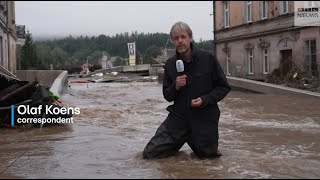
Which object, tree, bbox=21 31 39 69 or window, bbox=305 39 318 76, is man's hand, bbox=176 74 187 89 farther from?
tree, bbox=21 31 39 69

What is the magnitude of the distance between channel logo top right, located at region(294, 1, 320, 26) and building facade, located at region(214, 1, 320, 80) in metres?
0.26

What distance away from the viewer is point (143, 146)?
7395mm

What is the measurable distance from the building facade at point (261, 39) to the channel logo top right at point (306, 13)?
261mm

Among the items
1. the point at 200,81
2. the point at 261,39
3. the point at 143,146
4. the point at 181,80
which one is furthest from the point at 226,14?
the point at 181,80

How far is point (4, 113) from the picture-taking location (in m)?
9.86

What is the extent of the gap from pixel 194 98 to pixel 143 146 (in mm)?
1672

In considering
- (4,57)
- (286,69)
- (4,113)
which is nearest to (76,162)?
(4,113)

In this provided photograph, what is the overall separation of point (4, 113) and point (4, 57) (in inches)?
751

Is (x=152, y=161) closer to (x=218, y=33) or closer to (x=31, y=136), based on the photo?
(x=31, y=136)

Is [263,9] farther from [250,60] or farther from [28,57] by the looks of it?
[28,57]

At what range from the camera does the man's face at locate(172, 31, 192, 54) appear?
5888mm

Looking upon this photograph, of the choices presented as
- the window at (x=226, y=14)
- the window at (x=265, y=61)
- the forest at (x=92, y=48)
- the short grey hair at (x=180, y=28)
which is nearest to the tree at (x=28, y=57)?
the forest at (x=92, y=48)

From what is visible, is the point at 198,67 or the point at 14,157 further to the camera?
the point at 14,157

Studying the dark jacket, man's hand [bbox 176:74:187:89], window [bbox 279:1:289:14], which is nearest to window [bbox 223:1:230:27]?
window [bbox 279:1:289:14]
